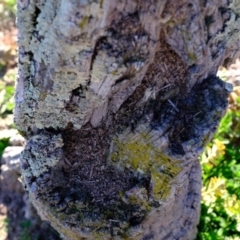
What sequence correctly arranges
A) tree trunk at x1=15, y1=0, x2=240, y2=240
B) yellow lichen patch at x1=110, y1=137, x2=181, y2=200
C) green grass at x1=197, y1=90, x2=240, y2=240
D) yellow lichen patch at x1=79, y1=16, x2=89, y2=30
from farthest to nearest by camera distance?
1. green grass at x1=197, y1=90, x2=240, y2=240
2. yellow lichen patch at x1=110, y1=137, x2=181, y2=200
3. tree trunk at x1=15, y1=0, x2=240, y2=240
4. yellow lichen patch at x1=79, y1=16, x2=89, y2=30

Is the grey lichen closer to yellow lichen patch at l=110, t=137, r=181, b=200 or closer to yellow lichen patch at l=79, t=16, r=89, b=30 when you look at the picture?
yellow lichen patch at l=110, t=137, r=181, b=200

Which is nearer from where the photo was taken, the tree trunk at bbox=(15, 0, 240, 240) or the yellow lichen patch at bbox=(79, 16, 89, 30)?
the yellow lichen patch at bbox=(79, 16, 89, 30)

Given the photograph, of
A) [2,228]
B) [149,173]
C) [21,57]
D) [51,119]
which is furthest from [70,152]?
[2,228]

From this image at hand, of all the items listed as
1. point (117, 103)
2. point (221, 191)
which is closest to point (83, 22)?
point (117, 103)

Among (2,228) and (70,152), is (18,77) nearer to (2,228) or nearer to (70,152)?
(70,152)

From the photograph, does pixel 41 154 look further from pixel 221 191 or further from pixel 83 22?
pixel 221 191

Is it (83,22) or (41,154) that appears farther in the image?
(41,154)

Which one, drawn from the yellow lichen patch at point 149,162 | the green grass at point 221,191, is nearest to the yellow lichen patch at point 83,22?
the yellow lichen patch at point 149,162

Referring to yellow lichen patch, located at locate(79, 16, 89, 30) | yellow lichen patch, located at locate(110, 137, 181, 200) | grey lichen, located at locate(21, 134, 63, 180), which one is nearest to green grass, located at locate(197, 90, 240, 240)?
yellow lichen patch, located at locate(110, 137, 181, 200)
